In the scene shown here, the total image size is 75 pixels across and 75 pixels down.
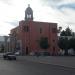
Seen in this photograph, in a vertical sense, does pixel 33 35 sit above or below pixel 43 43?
above

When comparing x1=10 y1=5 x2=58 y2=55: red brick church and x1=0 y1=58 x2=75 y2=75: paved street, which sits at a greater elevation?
x1=10 y1=5 x2=58 y2=55: red brick church

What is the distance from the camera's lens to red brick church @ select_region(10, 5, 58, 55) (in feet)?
360

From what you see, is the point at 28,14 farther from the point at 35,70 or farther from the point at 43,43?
the point at 35,70

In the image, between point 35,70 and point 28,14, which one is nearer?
point 35,70

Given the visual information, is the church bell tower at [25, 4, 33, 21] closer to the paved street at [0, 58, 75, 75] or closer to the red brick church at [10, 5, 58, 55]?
the red brick church at [10, 5, 58, 55]

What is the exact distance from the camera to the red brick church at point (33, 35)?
110 metres

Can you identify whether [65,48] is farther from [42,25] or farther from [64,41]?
[42,25]

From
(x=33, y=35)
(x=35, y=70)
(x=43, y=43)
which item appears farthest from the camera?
(x=33, y=35)

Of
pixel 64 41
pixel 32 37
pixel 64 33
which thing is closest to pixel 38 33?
pixel 32 37

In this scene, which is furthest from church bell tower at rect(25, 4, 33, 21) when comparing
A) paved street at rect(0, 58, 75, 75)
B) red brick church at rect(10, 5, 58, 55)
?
paved street at rect(0, 58, 75, 75)

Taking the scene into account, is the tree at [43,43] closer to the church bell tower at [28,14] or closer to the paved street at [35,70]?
the church bell tower at [28,14]

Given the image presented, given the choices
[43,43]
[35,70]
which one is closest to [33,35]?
[43,43]

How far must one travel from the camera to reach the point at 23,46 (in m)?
110

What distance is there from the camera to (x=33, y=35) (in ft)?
365
